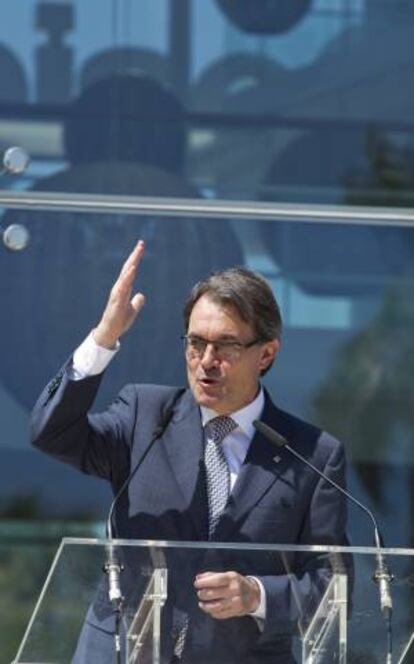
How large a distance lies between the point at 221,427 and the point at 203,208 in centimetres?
179

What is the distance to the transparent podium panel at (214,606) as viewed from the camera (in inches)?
122

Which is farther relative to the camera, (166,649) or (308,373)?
(308,373)

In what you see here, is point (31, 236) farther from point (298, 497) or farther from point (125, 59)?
point (298, 497)

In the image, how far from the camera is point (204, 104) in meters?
5.20

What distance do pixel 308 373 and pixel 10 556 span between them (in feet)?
2.86

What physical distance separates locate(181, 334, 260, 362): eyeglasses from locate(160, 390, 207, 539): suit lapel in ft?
0.49

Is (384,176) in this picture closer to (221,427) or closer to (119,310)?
(221,427)

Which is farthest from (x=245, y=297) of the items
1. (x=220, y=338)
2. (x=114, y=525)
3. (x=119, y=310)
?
(x=114, y=525)

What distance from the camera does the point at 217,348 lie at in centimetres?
332

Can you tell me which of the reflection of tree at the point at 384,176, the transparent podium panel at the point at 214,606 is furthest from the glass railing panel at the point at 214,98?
the transparent podium panel at the point at 214,606

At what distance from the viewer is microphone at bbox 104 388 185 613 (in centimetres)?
306

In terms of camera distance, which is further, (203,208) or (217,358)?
(203,208)

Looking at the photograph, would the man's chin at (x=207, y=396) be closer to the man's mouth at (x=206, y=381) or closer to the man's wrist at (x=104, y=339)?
the man's mouth at (x=206, y=381)

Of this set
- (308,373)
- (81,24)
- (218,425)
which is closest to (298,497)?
(218,425)
